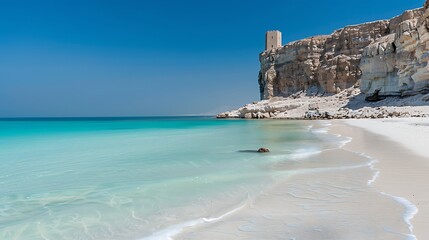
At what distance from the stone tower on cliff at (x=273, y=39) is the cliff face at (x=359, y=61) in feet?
18.4

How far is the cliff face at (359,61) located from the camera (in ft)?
97.7

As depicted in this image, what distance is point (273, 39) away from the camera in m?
76.8

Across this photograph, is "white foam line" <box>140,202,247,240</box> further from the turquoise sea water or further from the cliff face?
the cliff face

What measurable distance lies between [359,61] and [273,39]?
27944mm

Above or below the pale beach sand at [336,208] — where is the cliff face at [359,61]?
above

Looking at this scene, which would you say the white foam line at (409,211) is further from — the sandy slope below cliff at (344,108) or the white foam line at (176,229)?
the sandy slope below cliff at (344,108)

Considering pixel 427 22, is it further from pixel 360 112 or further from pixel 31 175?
pixel 31 175

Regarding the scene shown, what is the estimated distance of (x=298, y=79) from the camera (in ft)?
208

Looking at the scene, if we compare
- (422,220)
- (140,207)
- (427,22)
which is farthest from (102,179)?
(427,22)

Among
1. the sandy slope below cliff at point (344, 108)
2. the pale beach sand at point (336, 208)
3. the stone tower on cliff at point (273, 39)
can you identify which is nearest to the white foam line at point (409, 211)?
the pale beach sand at point (336, 208)

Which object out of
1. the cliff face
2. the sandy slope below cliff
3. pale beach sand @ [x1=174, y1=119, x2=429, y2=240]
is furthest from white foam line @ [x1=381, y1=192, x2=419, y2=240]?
the cliff face

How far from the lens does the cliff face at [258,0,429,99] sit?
1172 inches

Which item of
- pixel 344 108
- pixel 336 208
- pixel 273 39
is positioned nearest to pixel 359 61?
pixel 344 108

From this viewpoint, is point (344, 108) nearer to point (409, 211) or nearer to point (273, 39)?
point (409, 211)
